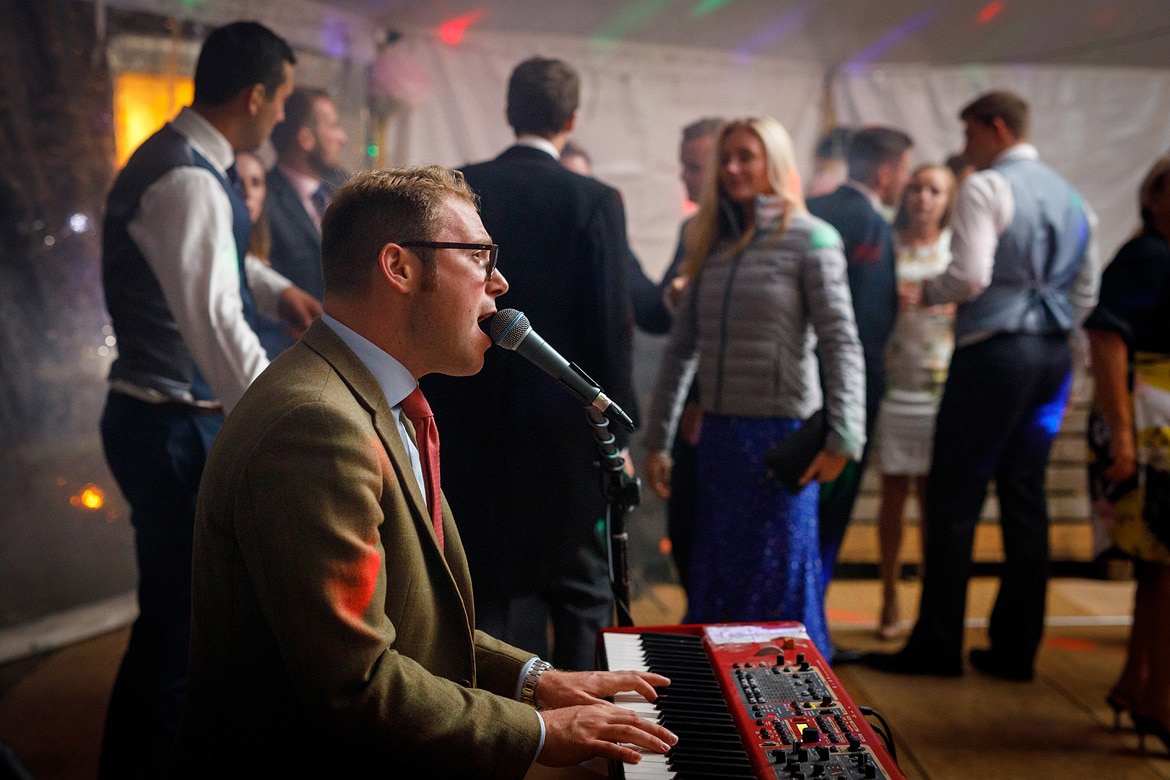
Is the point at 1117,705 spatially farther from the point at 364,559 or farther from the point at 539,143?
the point at 364,559

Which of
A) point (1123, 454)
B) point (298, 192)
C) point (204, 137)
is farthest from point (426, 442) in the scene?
point (1123, 454)

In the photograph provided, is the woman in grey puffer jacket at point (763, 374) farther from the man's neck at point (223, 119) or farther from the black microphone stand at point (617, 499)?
the man's neck at point (223, 119)

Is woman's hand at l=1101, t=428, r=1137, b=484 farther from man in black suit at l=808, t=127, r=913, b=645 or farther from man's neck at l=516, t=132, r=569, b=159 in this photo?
man's neck at l=516, t=132, r=569, b=159

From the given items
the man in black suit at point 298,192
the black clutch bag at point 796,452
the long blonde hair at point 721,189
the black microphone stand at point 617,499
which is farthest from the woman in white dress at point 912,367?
the black microphone stand at point 617,499

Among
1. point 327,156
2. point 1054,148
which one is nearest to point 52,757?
point 327,156

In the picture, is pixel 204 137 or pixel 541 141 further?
pixel 204 137

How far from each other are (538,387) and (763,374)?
0.94 meters

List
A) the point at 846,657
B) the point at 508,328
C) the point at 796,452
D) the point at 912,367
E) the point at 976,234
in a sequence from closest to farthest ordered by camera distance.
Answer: the point at 508,328 → the point at 796,452 → the point at 976,234 → the point at 846,657 → the point at 912,367

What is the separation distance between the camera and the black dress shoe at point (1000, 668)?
138 inches

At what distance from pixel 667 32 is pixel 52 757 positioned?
3.37 metres

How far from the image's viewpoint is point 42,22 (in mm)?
3070

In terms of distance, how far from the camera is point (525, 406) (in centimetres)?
201

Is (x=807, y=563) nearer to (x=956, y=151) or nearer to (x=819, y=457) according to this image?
(x=819, y=457)

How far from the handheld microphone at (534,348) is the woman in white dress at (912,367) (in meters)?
2.88
